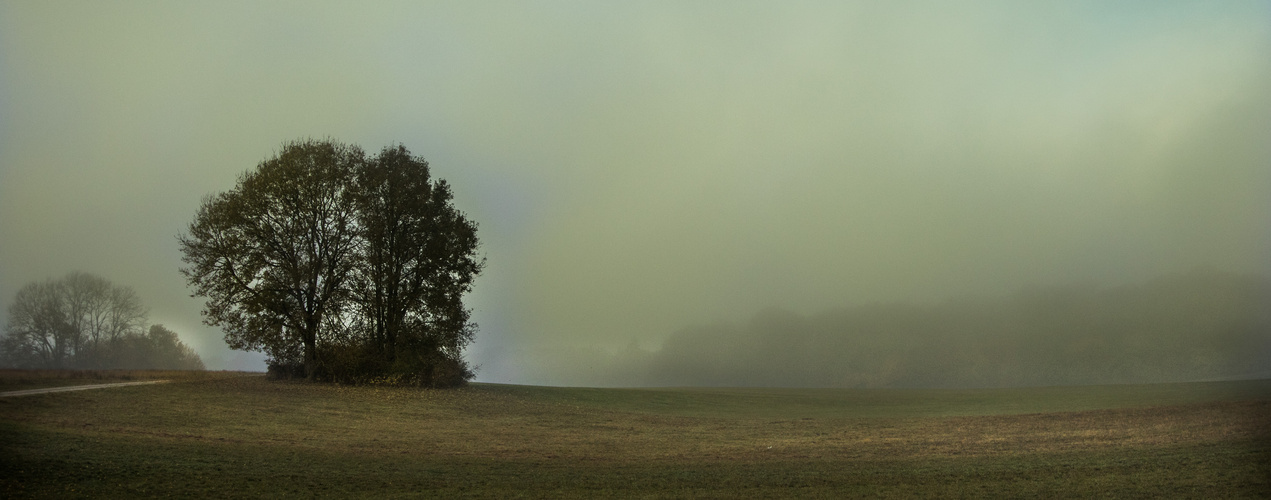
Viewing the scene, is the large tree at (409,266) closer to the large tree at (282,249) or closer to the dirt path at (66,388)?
the large tree at (282,249)

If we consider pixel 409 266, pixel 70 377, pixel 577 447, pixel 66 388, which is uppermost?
pixel 409 266

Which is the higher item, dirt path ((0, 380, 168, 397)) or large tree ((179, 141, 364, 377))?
large tree ((179, 141, 364, 377))

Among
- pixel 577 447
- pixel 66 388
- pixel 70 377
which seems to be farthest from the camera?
pixel 70 377

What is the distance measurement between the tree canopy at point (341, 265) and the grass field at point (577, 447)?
2.92m

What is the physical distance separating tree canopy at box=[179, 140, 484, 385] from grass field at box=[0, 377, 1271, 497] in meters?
2.92

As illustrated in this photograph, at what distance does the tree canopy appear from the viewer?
44.6m

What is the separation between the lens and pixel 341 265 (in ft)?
155

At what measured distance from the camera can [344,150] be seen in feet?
159

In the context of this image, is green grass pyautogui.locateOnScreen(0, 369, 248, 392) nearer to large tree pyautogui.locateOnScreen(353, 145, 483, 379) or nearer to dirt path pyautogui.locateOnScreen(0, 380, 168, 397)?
dirt path pyautogui.locateOnScreen(0, 380, 168, 397)

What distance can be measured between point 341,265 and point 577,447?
2423 cm

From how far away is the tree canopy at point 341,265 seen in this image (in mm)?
44625

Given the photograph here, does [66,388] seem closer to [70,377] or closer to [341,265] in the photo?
[70,377]

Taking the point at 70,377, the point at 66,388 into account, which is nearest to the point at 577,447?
the point at 66,388

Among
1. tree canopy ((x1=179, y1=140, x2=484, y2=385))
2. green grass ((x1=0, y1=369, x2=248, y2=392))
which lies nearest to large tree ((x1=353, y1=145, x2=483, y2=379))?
tree canopy ((x1=179, y1=140, x2=484, y2=385))
